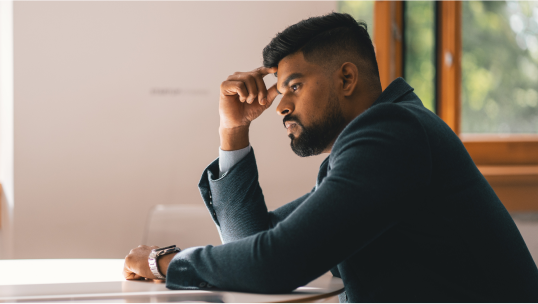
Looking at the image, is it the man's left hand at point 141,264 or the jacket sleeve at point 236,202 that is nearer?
the man's left hand at point 141,264

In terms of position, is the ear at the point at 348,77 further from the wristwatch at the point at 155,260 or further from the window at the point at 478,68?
the window at the point at 478,68

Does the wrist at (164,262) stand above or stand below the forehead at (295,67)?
below

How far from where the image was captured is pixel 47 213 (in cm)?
215

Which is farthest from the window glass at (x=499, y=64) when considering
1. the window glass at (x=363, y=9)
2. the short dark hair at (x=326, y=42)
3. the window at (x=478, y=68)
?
the short dark hair at (x=326, y=42)

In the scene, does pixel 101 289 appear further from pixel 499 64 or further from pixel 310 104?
pixel 499 64

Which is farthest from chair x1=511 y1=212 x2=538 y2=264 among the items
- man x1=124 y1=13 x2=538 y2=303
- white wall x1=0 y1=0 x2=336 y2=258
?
man x1=124 y1=13 x2=538 y2=303

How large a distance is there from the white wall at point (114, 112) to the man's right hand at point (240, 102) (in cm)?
99

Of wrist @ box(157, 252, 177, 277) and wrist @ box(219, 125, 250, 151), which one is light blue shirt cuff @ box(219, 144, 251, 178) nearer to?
wrist @ box(219, 125, 250, 151)

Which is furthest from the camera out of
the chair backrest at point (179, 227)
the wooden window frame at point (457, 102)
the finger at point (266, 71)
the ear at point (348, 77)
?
the wooden window frame at point (457, 102)

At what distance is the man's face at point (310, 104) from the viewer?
1.07m

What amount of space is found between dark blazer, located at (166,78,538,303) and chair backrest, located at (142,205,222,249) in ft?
3.33

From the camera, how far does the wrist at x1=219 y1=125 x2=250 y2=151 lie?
1.30 m

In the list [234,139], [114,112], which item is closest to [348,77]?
[234,139]

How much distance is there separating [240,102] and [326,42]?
373 millimetres
